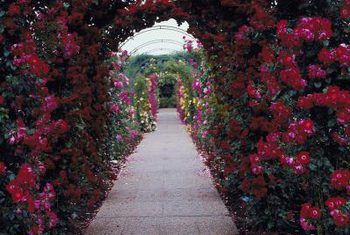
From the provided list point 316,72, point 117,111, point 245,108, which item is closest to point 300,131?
point 316,72

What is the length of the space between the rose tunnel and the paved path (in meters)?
0.33

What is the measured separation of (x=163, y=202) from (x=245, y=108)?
6.21 ft

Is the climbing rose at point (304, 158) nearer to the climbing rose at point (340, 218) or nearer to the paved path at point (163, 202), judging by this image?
the climbing rose at point (340, 218)

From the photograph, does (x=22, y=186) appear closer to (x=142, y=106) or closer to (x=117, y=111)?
(x=117, y=111)

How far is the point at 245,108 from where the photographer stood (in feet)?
15.0

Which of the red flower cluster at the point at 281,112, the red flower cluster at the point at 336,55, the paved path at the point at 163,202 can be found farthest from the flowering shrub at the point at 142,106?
the red flower cluster at the point at 336,55

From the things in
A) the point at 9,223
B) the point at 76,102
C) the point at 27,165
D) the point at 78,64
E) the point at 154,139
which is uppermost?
the point at 78,64

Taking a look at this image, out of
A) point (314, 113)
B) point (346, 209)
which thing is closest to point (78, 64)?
point (314, 113)

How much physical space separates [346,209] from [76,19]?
8.54 feet

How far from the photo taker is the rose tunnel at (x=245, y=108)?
3.30m

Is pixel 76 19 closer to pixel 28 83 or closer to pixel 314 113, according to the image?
pixel 28 83

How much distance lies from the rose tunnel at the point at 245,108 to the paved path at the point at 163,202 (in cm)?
33

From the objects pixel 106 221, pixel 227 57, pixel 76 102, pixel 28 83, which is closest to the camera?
pixel 28 83

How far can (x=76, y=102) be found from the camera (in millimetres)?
4488
